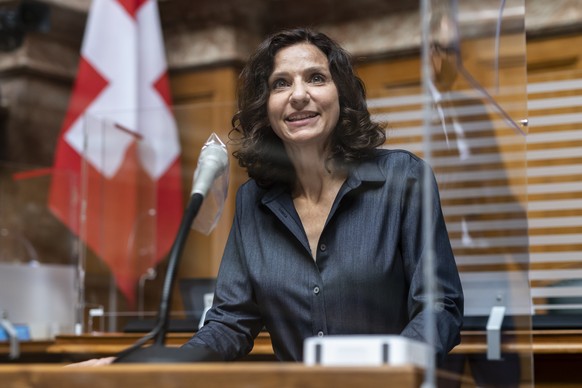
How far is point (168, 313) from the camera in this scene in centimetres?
139

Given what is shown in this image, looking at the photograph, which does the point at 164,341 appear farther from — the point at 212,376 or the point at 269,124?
the point at 269,124

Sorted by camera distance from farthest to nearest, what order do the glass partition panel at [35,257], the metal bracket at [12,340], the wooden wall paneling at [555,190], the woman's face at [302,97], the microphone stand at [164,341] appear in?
the glass partition panel at [35,257]
the metal bracket at [12,340]
the wooden wall paneling at [555,190]
the woman's face at [302,97]
the microphone stand at [164,341]

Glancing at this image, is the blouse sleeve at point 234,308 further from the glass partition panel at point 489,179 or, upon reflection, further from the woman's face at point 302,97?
the glass partition panel at point 489,179

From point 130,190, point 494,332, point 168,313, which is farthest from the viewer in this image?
point 130,190

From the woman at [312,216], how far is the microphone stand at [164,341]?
338 millimetres

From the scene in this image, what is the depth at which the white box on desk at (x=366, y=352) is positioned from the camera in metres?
1.14

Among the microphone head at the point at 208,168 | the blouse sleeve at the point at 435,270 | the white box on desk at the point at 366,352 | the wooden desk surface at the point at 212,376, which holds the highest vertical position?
the microphone head at the point at 208,168

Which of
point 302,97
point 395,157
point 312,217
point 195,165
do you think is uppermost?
point 195,165

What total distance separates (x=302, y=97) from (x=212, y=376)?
2.57 feet

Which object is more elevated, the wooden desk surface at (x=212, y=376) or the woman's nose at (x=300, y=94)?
the woman's nose at (x=300, y=94)

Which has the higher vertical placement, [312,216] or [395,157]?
[395,157]

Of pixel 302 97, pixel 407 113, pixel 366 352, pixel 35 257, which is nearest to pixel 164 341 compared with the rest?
pixel 366 352

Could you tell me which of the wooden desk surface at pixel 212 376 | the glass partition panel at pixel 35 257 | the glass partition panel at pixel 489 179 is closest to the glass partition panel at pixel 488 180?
the glass partition panel at pixel 489 179

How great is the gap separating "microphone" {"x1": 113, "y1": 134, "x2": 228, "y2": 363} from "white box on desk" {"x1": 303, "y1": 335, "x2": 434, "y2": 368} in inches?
8.7
